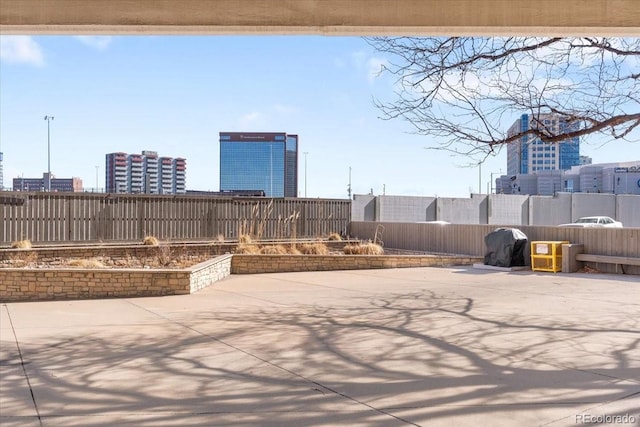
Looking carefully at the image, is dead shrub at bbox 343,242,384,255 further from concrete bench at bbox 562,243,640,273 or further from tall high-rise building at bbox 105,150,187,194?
tall high-rise building at bbox 105,150,187,194

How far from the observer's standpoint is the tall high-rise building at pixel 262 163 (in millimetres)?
115438

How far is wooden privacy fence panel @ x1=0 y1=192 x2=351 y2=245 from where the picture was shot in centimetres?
1784

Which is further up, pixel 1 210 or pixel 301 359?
pixel 1 210

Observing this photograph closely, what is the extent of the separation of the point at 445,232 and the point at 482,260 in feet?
7.33

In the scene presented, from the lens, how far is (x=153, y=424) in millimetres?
4688

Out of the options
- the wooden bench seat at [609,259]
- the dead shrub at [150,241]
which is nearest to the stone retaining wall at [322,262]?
the dead shrub at [150,241]

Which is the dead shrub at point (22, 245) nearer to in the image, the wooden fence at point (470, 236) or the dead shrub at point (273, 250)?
the dead shrub at point (273, 250)

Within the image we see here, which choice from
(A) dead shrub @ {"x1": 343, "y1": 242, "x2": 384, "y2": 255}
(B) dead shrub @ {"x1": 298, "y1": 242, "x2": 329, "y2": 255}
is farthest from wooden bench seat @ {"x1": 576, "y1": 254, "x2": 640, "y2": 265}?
(B) dead shrub @ {"x1": 298, "y1": 242, "x2": 329, "y2": 255}

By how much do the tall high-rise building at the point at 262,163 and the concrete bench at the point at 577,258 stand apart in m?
98.0

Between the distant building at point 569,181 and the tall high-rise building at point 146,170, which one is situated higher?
the tall high-rise building at point 146,170

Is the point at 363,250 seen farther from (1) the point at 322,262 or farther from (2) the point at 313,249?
(1) the point at 322,262

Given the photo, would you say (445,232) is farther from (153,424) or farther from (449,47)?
(153,424)

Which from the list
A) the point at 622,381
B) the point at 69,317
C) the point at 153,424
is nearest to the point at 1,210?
the point at 69,317

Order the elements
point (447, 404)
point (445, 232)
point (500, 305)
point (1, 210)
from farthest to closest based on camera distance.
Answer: point (445, 232) < point (1, 210) < point (500, 305) < point (447, 404)
